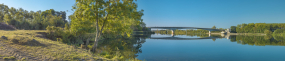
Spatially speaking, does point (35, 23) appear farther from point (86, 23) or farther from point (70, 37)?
point (86, 23)

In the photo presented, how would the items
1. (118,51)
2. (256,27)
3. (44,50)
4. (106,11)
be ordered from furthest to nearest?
(256,27)
(118,51)
(106,11)
(44,50)

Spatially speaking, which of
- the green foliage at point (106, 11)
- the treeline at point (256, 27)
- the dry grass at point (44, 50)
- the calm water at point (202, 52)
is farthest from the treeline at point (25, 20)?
the treeline at point (256, 27)

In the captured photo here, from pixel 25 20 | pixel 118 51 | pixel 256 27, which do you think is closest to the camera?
pixel 118 51

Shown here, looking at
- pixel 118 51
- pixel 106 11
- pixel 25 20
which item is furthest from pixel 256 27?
pixel 25 20

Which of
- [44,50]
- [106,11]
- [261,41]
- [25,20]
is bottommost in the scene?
[261,41]

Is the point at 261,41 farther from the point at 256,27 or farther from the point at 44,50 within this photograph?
the point at 256,27

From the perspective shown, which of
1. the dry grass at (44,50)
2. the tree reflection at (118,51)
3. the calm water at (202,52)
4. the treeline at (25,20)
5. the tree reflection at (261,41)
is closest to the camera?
the dry grass at (44,50)

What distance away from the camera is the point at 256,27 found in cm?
14338

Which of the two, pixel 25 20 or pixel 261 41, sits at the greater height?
pixel 25 20

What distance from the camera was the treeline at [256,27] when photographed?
13662 cm

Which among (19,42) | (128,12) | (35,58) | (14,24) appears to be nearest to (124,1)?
(128,12)

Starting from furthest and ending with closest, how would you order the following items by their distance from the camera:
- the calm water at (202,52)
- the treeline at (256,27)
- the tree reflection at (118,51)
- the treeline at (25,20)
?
the treeline at (256,27), the treeline at (25,20), the calm water at (202,52), the tree reflection at (118,51)

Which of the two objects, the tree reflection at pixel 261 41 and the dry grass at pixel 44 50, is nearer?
the dry grass at pixel 44 50

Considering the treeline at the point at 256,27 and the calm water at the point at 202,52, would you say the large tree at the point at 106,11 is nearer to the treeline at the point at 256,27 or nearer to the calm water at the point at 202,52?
the calm water at the point at 202,52
